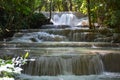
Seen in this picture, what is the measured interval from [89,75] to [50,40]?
6298 mm

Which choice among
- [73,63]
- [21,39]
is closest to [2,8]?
[21,39]

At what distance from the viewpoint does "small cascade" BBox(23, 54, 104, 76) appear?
9.41m

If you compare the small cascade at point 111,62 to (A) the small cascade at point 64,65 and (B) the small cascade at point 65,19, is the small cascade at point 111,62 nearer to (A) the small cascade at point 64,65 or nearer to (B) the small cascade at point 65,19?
(A) the small cascade at point 64,65

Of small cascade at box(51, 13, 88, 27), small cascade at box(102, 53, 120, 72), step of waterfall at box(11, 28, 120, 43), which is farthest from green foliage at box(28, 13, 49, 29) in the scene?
small cascade at box(102, 53, 120, 72)

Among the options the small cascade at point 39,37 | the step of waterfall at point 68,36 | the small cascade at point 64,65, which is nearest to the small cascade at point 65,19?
the step of waterfall at point 68,36

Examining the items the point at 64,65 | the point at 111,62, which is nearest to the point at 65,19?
the point at 111,62

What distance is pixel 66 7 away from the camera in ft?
117

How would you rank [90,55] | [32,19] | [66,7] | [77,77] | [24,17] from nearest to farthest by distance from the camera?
1. [77,77]
2. [90,55]
3. [24,17]
4. [32,19]
5. [66,7]

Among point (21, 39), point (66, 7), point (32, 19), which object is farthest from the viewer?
point (66, 7)

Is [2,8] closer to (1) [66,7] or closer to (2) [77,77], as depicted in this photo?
(2) [77,77]

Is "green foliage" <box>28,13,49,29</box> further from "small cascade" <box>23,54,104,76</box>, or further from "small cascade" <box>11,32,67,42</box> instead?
"small cascade" <box>23,54,104,76</box>

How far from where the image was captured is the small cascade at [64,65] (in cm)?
941

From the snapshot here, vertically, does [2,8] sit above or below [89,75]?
above

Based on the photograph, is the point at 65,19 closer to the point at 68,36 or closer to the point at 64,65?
the point at 68,36
